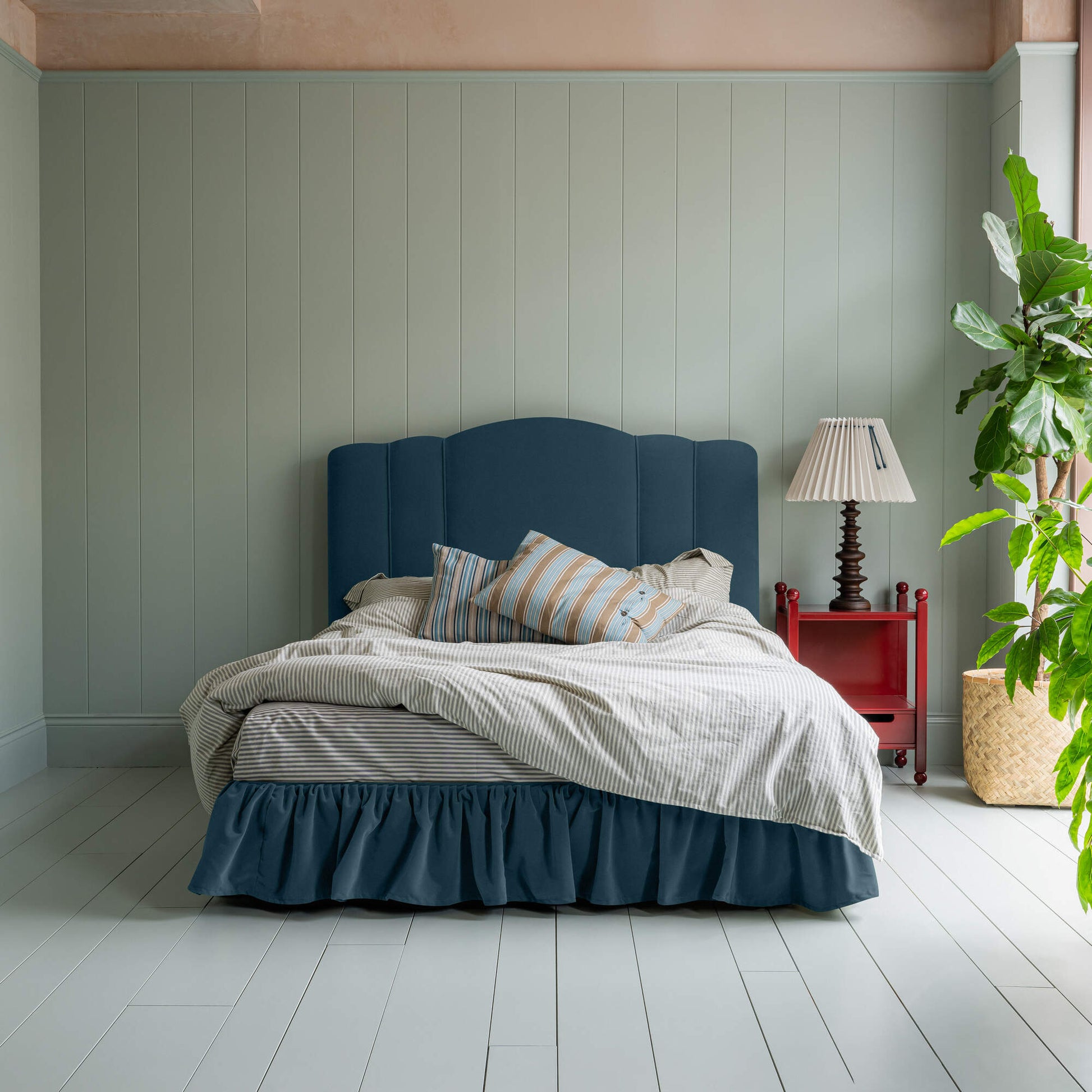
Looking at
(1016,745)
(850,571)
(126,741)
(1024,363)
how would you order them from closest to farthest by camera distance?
1. (1024,363)
2. (1016,745)
3. (850,571)
4. (126,741)

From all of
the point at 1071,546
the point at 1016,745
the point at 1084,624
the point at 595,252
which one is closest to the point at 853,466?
the point at 1016,745

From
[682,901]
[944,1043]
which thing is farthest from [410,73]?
[944,1043]

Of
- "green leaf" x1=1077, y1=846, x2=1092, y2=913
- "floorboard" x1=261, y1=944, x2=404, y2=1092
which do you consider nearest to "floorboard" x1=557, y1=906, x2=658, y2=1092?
"floorboard" x1=261, y1=944, x2=404, y2=1092

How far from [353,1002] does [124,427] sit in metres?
2.59

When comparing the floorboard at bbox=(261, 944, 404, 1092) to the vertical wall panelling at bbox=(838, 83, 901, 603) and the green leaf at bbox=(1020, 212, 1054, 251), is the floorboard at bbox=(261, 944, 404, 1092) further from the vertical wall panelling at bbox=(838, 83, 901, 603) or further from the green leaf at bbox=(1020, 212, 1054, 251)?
the green leaf at bbox=(1020, 212, 1054, 251)

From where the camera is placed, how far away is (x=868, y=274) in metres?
3.73

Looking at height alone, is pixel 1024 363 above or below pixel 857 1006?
above

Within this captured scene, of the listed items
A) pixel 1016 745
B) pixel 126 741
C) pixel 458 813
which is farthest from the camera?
pixel 126 741

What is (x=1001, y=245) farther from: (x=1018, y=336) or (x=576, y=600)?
(x=576, y=600)

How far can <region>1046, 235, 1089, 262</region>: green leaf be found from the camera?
297cm

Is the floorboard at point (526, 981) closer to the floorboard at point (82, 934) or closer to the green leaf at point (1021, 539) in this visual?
the floorboard at point (82, 934)

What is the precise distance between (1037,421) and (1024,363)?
9.1 inches

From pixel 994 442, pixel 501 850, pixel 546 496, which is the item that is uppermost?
pixel 994 442

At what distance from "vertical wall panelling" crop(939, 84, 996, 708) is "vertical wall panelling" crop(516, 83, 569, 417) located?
4.82 ft
